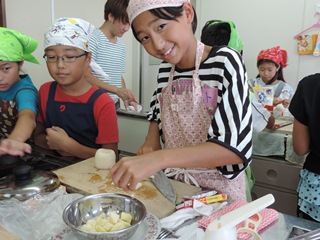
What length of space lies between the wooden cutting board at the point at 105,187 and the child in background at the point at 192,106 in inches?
2.6

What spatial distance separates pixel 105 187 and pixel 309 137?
0.75 metres

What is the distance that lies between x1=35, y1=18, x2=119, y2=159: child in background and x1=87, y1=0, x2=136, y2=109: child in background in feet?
1.06

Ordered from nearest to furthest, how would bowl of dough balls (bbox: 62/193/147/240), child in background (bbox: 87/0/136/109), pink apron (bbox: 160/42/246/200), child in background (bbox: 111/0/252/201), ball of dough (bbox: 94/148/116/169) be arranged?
bowl of dough balls (bbox: 62/193/147/240)
child in background (bbox: 111/0/252/201)
pink apron (bbox: 160/42/246/200)
ball of dough (bbox: 94/148/116/169)
child in background (bbox: 87/0/136/109)

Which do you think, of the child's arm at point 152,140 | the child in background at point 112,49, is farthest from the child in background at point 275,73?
the child's arm at point 152,140

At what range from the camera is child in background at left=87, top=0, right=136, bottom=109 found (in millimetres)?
1454

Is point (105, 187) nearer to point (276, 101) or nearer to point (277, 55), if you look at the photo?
point (276, 101)

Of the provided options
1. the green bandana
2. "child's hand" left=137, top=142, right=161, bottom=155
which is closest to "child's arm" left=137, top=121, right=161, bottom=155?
"child's hand" left=137, top=142, right=161, bottom=155

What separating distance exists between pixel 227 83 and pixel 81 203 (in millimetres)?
393

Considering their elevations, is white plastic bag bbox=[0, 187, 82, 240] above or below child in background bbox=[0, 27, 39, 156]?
below

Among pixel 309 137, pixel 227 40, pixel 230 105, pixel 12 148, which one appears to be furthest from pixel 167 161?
pixel 227 40

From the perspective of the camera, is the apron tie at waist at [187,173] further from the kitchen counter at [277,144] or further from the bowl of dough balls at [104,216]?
the kitchen counter at [277,144]

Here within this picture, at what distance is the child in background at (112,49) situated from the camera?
145 cm

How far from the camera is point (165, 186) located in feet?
2.36

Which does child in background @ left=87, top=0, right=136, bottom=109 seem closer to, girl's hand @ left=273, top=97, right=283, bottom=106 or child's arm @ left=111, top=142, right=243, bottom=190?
girl's hand @ left=273, top=97, right=283, bottom=106
